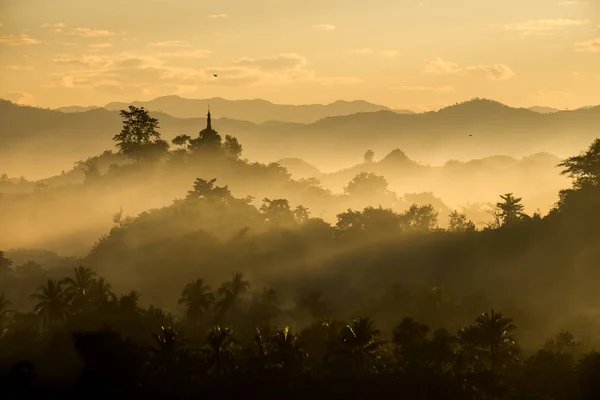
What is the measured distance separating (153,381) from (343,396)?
Answer: 20274 millimetres

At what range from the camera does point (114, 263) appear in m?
162

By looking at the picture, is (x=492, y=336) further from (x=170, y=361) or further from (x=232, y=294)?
(x=232, y=294)

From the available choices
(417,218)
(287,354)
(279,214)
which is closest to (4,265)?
(279,214)

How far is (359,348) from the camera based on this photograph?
88.4 meters

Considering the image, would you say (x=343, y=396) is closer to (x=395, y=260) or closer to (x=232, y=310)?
(x=232, y=310)

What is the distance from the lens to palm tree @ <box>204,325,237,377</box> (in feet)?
289

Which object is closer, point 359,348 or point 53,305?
point 359,348

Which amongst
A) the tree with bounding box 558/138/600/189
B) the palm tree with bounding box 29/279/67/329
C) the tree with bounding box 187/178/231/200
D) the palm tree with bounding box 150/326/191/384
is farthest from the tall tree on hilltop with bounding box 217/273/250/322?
the tree with bounding box 558/138/600/189

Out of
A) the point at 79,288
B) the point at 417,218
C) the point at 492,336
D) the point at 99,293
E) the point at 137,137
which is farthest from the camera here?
the point at 137,137

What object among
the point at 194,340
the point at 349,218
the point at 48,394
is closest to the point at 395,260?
the point at 349,218

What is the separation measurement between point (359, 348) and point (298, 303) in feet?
157

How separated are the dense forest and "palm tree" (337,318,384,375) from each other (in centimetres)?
15

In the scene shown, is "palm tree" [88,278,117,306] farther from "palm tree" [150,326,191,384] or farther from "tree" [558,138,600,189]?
"tree" [558,138,600,189]

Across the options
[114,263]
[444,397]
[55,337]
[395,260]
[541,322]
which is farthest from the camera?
[114,263]
